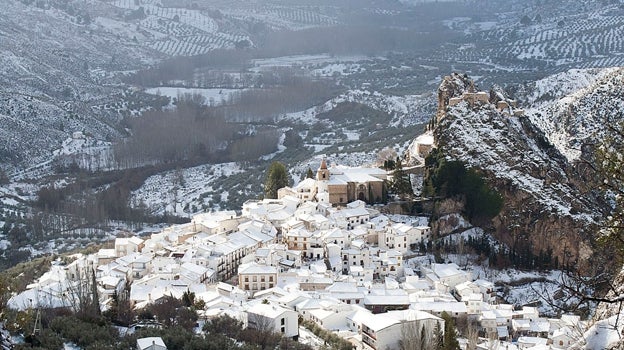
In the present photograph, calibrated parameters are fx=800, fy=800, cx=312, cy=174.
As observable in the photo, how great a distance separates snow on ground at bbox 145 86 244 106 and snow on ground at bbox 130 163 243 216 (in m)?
32.4

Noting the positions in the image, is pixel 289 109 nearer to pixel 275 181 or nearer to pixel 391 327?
pixel 275 181

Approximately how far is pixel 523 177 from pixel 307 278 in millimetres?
14078

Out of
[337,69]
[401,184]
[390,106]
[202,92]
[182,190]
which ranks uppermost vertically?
[401,184]

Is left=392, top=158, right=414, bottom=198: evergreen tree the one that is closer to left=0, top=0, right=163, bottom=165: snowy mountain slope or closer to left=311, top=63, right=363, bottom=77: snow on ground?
left=0, top=0, right=163, bottom=165: snowy mountain slope

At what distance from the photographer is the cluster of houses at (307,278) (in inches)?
1151

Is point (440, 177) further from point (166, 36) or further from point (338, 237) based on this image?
point (166, 36)

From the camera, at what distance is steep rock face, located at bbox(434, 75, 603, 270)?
1539 inches

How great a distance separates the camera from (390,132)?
80.6 metres

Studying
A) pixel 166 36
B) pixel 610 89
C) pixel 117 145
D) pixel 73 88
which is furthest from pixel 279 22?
pixel 610 89

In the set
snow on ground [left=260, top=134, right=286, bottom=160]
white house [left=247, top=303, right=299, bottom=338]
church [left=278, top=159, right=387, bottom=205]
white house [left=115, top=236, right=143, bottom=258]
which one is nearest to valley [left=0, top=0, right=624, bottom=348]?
snow on ground [left=260, top=134, right=286, bottom=160]

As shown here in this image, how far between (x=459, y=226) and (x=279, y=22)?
133 metres

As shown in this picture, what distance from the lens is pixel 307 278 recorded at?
34.8 m

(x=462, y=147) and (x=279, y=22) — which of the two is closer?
(x=462, y=147)

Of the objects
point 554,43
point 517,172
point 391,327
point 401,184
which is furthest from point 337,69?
point 391,327
